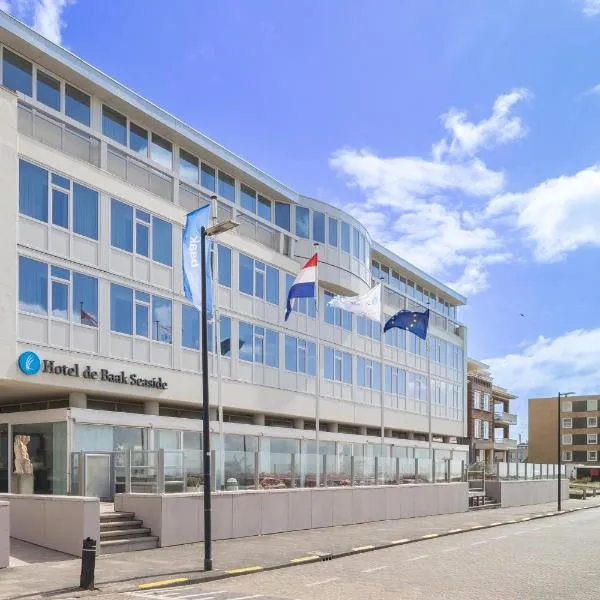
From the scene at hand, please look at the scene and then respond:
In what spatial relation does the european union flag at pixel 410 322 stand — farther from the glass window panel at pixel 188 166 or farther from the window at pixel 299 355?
the glass window panel at pixel 188 166

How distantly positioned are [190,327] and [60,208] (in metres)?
7.96

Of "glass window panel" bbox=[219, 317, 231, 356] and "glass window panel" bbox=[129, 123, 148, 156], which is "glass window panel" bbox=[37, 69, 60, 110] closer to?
"glass window panel" bbox=[129, 123, 148, 156]

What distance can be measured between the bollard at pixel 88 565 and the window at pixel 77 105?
1851cm

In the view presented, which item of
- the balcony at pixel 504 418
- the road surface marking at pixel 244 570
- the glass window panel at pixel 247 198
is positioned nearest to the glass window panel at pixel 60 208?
the glass window panel at pixel 247 198

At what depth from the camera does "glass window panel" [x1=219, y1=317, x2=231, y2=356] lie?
35438 millimetres

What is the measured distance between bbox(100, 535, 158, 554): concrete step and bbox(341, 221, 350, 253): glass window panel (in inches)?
996

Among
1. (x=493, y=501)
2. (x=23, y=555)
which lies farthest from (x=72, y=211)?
(x=493, y=501)

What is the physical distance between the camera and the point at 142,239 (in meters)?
31.3

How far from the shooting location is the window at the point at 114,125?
31391 millimetres

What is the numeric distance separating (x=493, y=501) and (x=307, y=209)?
17766 mm

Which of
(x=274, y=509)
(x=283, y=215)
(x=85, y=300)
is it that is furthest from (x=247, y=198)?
(x=274, y=509)

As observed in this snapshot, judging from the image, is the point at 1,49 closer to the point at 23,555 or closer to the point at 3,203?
the point at 3,203

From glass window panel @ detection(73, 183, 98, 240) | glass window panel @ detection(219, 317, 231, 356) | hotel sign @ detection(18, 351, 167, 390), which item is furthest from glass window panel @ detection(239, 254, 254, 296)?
glass window panel @ detection(73, 183, 98, 240)

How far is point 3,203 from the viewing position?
25547 mm
